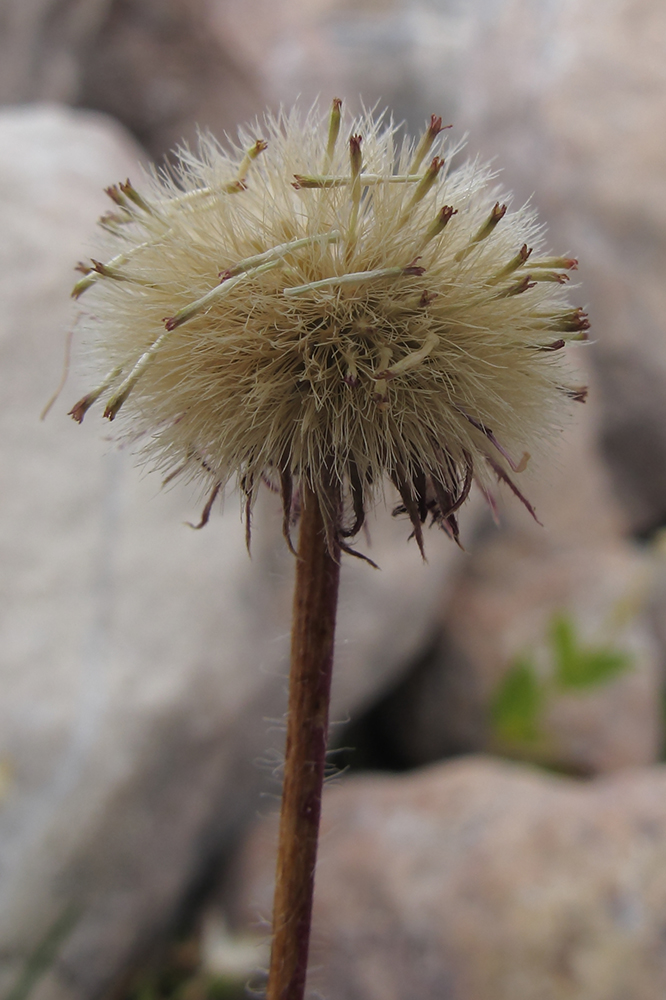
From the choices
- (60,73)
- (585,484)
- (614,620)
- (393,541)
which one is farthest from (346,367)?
(60,73)

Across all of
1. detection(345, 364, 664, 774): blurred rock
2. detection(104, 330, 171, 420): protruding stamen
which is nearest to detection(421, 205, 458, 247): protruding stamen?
detection(104, 330, 171, 420): protruding stamen

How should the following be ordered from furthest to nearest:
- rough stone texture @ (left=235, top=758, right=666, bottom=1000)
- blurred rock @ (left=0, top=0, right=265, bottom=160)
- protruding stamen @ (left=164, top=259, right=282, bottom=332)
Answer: blurred rock @ (left=0, top=0, right=265, bottom=160) → rough stone texture @ (left=235, top=758, right=666, bottom=1000) → protruding stamen @ (left=164, top=259, right=282, bottom=332)

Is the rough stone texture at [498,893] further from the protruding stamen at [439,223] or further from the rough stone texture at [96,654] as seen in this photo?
the protruding stamen at [439,223]

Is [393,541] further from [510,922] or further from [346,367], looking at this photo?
[346,367]

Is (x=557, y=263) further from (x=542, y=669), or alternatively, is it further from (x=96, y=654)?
(x=542, y=669)

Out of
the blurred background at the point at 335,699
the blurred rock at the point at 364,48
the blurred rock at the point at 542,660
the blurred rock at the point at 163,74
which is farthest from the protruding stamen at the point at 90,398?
the blurred rock at the point at 364,48

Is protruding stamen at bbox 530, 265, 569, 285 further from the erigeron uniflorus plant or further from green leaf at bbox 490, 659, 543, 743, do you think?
green leaf at bbox 490, 659, 543, 743
